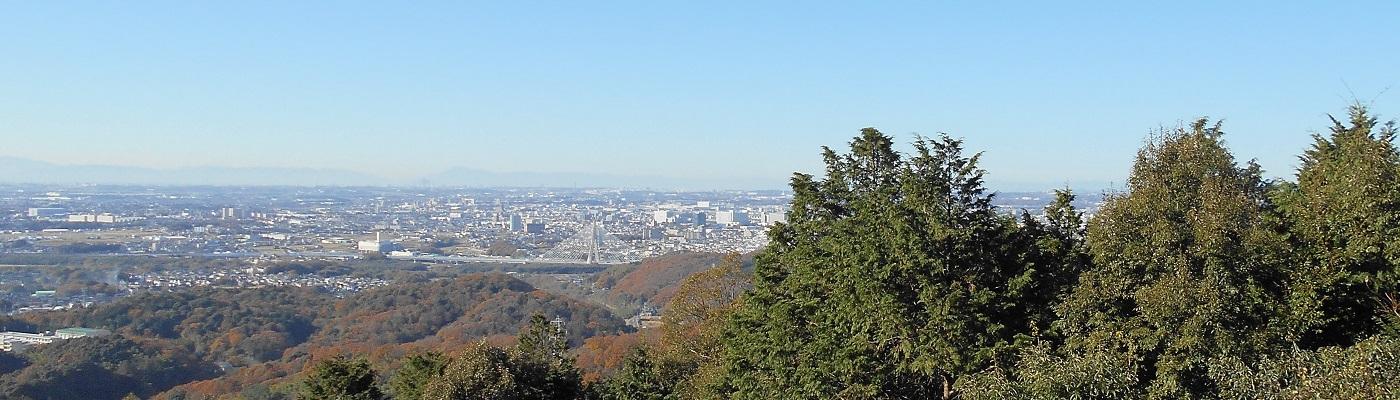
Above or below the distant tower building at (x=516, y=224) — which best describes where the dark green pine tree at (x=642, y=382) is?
above

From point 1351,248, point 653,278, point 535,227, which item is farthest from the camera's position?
point 535,227

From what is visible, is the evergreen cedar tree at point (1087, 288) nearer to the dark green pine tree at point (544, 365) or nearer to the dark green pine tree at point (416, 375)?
the dark green pine tree at point (544, 365)

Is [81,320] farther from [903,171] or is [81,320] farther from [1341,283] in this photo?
[1341,283]

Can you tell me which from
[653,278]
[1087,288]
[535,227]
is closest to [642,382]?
[1087,288]

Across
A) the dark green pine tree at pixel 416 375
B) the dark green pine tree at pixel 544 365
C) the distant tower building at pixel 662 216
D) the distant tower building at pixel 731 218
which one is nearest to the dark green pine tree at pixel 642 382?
the dark green pine tree at pixel 544 365

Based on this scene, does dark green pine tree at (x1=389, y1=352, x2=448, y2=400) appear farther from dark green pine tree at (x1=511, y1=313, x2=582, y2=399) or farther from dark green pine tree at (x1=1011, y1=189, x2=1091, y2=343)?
dark green pine tree at (x1=1011, y1=189, x2=1091, y2=343)

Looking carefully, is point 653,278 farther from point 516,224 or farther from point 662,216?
point 662,216
